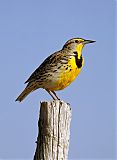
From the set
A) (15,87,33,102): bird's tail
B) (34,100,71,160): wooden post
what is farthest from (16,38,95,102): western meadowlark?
(34,100,71,160): wooden post

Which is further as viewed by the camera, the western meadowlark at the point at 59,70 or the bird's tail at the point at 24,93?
the bird's tail at the point at 24,93

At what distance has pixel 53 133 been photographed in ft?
12.9

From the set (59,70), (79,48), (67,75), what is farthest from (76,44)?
(67,75)

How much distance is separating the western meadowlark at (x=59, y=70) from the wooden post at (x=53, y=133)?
231 centimetres

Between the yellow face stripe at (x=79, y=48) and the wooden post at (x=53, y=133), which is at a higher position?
the yellow face stripe at (x=79, y=48)

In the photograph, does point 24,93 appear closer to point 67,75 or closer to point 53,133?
point 67,75

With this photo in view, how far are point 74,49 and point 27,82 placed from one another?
0.89m

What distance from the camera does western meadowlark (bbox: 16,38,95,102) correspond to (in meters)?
6.36

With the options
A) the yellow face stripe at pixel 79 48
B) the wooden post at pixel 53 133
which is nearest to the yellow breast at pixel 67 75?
the yellow face stripe at pixel 79 48

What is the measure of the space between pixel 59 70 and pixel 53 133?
2573 millimetres

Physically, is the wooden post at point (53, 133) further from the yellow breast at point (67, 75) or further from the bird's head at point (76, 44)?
the bird's head at point (76, 44)

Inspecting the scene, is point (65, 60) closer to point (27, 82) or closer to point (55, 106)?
point (27, 82)

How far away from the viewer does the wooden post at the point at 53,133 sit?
3916 millimetres

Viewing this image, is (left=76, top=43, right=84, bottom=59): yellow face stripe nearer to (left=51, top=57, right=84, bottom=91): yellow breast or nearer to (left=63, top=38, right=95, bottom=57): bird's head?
(left=63, top=38, right=95, bottom=57): bird's head
